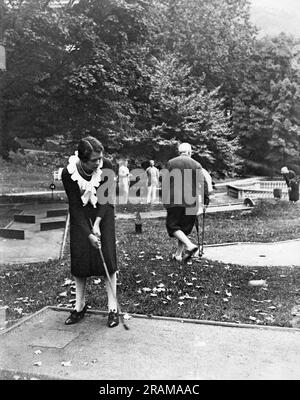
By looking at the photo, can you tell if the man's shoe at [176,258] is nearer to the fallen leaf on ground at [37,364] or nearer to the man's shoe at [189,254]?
the man's shoe at [189,254]

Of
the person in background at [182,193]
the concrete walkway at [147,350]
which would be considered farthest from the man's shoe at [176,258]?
the concrete walkway at [147,350]

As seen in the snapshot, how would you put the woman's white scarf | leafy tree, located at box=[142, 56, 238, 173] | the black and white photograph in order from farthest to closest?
leafy tree, located at box=[142, 56, 238, 173] → the woman's white scarf → the black and white photograph

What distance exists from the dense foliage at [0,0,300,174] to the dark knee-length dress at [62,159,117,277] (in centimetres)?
1148

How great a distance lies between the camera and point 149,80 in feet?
70.3

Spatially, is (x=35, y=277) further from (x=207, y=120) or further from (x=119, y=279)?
(x=207, y=120)

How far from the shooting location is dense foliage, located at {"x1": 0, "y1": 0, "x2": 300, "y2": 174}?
1767 cm

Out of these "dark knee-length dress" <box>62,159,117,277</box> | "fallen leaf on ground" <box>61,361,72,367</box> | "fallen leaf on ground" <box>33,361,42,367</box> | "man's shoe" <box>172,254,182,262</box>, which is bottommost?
"fallen leaf on ground" <box>33,361,42,367</box>

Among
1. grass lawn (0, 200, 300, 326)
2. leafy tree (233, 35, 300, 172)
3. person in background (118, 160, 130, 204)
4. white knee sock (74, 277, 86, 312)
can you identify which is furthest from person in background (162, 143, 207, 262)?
leafy tree (233, 35, 300, 172)

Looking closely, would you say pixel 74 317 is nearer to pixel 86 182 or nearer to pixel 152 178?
pixel 86 182

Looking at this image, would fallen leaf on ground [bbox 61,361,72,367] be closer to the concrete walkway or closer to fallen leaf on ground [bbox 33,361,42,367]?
the concrete walkway

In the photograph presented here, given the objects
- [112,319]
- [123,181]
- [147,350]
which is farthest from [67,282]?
[123,181]

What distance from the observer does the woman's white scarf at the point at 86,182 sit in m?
5.80

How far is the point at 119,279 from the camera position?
7.95 meters
